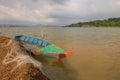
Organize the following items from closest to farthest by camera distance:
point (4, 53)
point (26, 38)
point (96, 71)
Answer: point (4, 53)
point (96, 71)
point (26, 38)

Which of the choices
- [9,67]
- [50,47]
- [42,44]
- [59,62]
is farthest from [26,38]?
[9,67]

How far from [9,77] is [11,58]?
1.73 m

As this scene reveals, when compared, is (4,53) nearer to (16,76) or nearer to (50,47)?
(16,76)

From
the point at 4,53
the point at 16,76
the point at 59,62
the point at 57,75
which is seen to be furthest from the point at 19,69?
the point at 59,62

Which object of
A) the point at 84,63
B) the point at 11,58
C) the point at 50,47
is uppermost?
the point at 11,58

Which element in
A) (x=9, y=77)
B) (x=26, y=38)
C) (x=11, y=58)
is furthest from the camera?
(x=26, y=38)

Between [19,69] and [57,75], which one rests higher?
[19,69]

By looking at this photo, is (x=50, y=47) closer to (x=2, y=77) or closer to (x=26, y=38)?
(x=26, y=38)

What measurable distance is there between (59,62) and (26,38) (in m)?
9.14

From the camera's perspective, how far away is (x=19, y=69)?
6586 mm

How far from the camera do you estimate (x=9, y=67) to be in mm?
6840

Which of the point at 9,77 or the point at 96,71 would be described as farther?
the point at 96,71

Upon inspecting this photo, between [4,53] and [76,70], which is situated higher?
[4,53]

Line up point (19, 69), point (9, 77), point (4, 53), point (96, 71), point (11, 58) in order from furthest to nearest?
1. point (96, 71)
2. point (4, 53)
3. point (11, 58)
4. point (19, 69)
5. point (9, 77)
